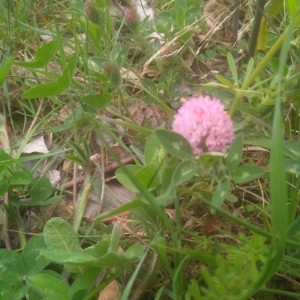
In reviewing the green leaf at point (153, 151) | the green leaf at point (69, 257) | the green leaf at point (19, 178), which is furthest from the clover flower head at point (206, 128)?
the green leaf at point (19, 178)

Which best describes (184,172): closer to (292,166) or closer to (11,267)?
(292,166)

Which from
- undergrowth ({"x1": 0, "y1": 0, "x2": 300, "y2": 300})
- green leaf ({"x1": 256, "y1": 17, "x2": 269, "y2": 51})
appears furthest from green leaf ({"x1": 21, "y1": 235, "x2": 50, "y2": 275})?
green leaf ({"x1": 256, "y1": 17, "x2": 269, "y2": 51})

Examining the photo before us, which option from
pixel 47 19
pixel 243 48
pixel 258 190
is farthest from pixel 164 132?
pixel 47 19

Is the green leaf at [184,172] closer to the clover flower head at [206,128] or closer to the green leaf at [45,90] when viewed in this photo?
the clover flower head at [206,128]

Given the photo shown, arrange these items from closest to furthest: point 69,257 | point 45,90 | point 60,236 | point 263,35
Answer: point 69,257 < point 60,236 < point 45,90 < point 263,35

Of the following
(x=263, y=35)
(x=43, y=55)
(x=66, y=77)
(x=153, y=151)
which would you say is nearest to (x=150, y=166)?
(x=153, y=151)

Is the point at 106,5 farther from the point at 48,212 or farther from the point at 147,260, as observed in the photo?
the point at 147,260

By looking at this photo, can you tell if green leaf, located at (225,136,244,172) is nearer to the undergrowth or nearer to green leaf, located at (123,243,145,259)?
the undergrowth
